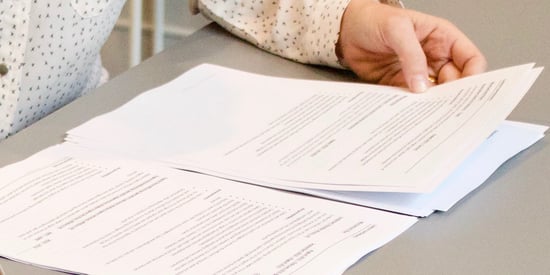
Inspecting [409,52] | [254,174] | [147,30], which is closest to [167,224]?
[254,174]

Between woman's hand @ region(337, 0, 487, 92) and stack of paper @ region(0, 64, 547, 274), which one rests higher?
woman's hand @ region(337, 0, 487, 92)

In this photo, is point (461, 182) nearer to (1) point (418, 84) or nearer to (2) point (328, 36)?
(1) point (418, 84)

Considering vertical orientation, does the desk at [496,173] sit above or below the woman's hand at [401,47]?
below

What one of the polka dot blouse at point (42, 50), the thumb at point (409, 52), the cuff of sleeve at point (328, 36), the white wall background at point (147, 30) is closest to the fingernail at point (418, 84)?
the thumb at point (409, 52)

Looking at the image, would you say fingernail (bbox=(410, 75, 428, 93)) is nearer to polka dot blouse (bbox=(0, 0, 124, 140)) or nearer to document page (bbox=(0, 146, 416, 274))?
document page (bbox=(0, 146, 416, 274))

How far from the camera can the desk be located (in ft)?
1.92

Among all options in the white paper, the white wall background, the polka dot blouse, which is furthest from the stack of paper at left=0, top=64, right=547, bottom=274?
the white wall background

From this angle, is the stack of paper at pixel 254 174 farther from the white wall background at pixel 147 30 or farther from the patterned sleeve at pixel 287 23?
the white wall background at pixel 147 30

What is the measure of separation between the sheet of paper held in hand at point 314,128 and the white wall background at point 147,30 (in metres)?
0.84

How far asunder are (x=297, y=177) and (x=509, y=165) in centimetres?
17

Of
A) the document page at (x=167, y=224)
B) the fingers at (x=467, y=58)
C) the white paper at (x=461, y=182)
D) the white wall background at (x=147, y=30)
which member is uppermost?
the fingers at (x=467, y=58)

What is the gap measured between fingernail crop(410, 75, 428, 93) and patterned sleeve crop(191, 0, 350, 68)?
0.36 feet

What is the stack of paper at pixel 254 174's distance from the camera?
0.58 metres

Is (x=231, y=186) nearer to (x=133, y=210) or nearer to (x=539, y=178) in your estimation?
(x=133, y=210)
